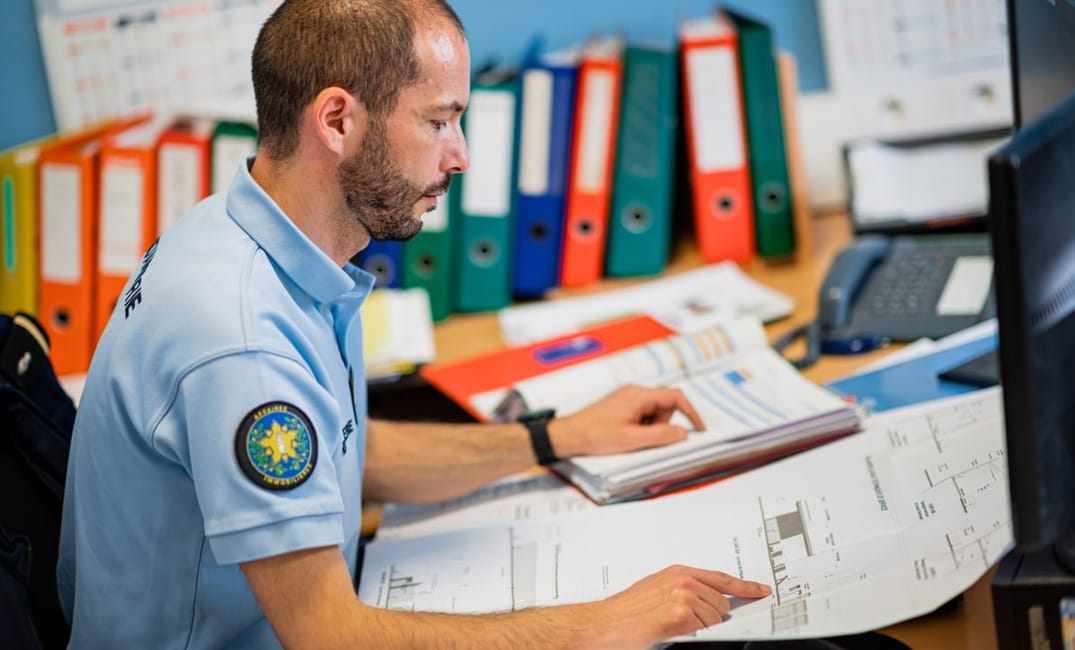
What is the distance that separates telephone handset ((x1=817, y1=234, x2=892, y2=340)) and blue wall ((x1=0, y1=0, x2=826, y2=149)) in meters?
0.53

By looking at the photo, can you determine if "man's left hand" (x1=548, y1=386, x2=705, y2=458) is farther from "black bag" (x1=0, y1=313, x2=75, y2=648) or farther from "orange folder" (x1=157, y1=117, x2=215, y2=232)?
"orange folder" (x1=157, y1=117, x2=215, y2=232)

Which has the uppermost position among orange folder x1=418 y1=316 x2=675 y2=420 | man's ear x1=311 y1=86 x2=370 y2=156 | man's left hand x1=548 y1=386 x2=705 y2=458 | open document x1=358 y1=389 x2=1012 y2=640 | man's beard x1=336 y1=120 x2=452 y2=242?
man's ear x1=311 y1=86 x2=370 y2=156

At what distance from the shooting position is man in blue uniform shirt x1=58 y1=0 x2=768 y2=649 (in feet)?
3.34

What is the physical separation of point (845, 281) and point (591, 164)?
1.57ft

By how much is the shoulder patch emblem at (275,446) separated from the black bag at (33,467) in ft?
1.00

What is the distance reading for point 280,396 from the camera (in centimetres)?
102

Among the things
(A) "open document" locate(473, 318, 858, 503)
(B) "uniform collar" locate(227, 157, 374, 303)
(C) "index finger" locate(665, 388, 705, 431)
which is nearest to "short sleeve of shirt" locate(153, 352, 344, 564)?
(B) "uniform collar" locate(227, 157, 374, 303)

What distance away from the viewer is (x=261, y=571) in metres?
1.02

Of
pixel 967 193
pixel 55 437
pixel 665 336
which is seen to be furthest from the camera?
pixel 967 193

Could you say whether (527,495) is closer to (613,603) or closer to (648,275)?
(613,603)

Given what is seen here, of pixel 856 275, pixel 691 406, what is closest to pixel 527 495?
pixel 691 406

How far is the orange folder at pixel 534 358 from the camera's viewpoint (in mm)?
1713

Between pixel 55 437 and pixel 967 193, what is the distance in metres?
1.44

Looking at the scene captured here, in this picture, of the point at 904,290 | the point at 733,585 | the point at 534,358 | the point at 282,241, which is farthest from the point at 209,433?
the point at 904,290
